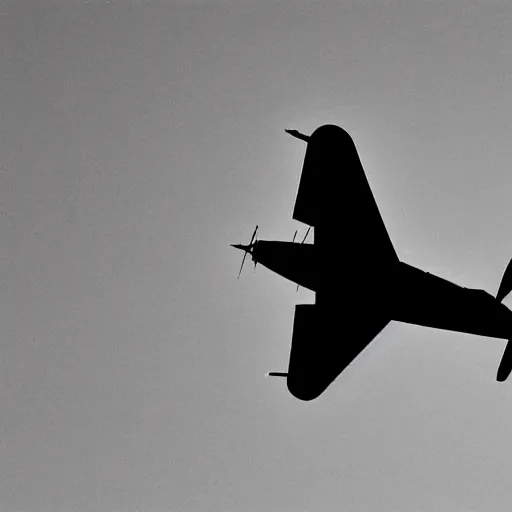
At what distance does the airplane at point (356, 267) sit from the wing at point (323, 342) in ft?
0.37

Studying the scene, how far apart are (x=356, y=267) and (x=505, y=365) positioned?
6133mm

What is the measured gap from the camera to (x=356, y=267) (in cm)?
1642

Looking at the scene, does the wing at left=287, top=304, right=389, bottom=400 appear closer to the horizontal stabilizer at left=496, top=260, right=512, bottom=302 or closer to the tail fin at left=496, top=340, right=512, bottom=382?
the horizontal stabilizer at left=496, top=260, right=512, bottom=302

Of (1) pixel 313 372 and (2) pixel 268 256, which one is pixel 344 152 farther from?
(1) pixel 313 372

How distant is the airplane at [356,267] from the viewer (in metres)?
16.2

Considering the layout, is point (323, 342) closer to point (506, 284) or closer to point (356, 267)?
point (356, 267)

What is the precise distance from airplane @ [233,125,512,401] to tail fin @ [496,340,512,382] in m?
0.03

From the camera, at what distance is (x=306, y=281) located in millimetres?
17453

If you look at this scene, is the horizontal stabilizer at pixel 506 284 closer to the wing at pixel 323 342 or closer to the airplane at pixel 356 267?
the airplane at pixel 356 267

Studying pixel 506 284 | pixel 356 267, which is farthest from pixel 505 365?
pixel 356 267

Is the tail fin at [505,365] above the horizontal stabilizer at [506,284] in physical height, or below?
below

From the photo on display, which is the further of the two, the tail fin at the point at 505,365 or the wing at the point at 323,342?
the wing at the point at 323,342

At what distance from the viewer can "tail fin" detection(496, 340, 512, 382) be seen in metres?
16.8

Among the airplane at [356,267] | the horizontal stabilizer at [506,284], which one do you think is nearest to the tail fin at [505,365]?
the airplane at [356,267]
